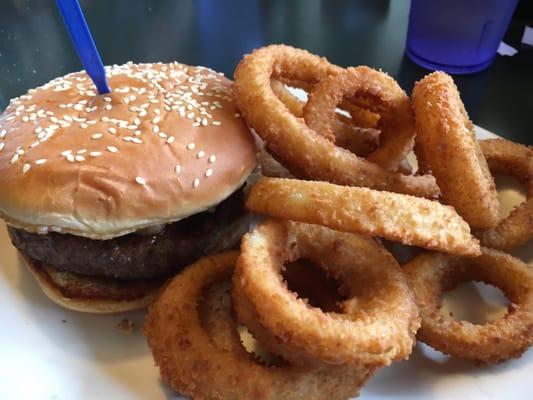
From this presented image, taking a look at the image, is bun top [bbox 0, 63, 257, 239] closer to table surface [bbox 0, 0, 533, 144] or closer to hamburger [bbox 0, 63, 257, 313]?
hamburger [bbox 0, 63, 257, 313]

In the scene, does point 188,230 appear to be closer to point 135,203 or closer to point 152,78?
point 135,203

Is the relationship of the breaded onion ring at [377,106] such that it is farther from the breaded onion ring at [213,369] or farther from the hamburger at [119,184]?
the breaded onion ring at [213,369]

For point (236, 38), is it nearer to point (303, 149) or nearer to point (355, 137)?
point (355, 137)

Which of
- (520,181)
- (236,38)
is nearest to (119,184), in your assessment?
(520,181)

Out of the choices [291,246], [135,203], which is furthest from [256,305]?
[135,203]

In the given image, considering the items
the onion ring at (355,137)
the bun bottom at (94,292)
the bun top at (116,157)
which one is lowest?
the bun bottom at (94,292)

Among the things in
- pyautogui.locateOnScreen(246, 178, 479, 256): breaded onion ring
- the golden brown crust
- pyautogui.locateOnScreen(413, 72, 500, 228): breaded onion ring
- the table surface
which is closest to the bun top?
the golden brown crust

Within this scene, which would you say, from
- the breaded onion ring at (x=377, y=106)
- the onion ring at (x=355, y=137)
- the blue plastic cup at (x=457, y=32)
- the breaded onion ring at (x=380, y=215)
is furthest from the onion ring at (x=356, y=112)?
the blue plastic cup at (x=457, y=32)
